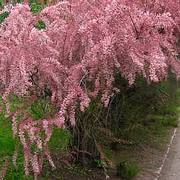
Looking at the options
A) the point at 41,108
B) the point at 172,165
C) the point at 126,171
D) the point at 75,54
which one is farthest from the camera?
the point at 172,165

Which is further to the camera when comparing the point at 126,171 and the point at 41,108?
the point at 126,171

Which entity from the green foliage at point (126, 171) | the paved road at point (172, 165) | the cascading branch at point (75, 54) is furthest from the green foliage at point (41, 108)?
the paved road at point (172, 165)

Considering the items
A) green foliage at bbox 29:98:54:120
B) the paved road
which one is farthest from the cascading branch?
the paved road

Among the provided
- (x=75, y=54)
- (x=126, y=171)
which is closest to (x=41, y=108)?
(x=75, y=54)

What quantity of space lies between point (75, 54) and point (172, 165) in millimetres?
2174

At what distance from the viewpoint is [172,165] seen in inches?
243

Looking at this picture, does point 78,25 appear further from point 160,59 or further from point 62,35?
point 160,59

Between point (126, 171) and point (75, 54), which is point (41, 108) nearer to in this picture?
point (75, 54)

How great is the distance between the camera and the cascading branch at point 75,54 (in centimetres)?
426

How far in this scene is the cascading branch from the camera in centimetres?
426

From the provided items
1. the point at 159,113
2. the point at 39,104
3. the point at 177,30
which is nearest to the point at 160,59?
the point at 39,104

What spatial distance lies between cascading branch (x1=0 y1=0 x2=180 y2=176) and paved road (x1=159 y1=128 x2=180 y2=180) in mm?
1468

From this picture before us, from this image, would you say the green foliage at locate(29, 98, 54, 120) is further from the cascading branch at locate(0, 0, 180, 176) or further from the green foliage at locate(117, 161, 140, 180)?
the green foliage at locate(117, 161, 140, 180)

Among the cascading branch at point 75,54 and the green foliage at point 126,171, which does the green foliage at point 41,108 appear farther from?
the green foliage at point 126,171
